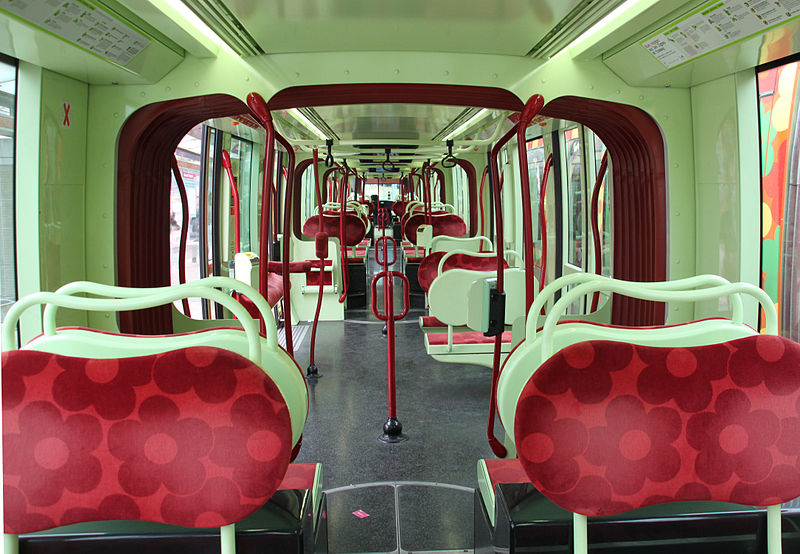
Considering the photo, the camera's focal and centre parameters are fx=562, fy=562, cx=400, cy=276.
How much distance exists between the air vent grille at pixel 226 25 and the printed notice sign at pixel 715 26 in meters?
1.64

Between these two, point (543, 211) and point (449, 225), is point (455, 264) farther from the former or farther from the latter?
point (449, 225)

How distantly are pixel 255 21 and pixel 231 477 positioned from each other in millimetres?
1723

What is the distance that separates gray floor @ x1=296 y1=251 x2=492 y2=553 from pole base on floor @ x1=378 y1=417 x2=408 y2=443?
5cm

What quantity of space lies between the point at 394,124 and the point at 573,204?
1.78 m

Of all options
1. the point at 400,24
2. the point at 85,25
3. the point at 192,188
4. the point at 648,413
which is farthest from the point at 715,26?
the point at 192,188

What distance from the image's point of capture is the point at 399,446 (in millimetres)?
3320

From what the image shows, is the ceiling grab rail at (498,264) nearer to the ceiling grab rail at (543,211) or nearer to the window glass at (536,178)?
the ceiling grab rail at (543,211)

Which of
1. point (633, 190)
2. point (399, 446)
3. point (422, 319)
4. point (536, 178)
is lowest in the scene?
point (399, 446)

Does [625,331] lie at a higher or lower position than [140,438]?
higher

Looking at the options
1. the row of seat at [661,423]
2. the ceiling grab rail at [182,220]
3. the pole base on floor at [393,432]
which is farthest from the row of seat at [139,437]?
the pole base on floor at [393,432]

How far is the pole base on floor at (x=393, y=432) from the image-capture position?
3413 millimetres

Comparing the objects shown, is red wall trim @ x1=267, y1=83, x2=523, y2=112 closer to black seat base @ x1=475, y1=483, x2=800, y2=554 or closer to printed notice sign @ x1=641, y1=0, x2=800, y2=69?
printed notice sign @ x1=641, y1=0, x2=800, y2=69

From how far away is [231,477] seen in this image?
1216 millimetres

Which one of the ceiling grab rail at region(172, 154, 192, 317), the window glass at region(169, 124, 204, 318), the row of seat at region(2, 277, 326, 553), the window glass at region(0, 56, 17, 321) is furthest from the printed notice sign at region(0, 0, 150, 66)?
the window glass at region(169, 124, 204, 318)
